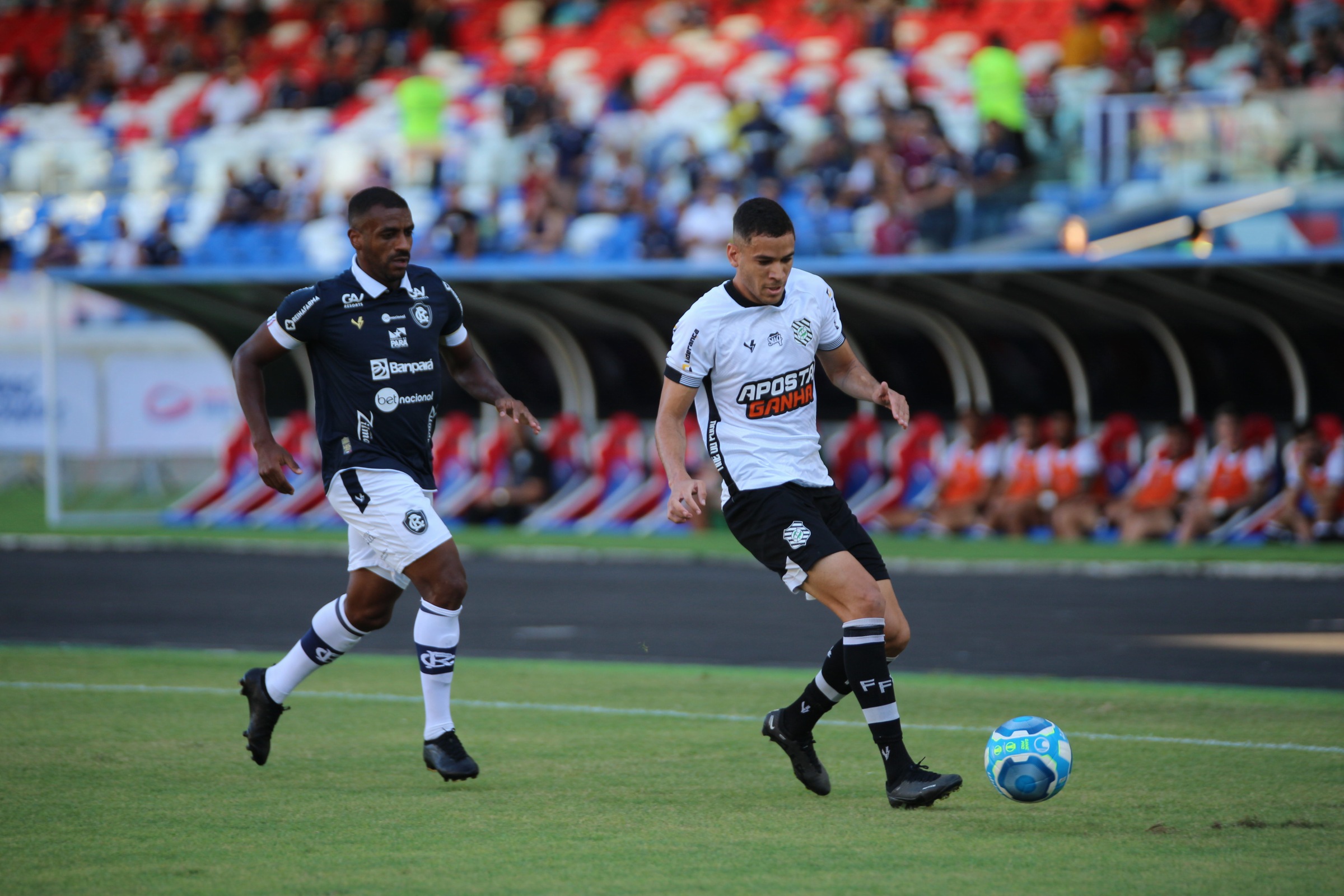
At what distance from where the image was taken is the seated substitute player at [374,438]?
21.6 feet

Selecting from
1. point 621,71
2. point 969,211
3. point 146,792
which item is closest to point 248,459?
point 621,71

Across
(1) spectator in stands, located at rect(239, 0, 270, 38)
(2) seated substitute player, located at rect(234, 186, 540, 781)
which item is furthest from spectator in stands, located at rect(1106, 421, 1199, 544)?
(1) spectator in stands, located at rect(239, 0, 270, 38)

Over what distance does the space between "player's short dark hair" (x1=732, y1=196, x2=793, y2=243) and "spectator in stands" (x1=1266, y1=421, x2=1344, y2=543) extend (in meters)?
13.0

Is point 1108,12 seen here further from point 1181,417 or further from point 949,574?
point 949,574

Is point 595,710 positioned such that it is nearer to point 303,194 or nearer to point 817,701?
point 817,701

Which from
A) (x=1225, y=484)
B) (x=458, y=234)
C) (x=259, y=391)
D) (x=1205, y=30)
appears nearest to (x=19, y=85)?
(x=458, y=234)

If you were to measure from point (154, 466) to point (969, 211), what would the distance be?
39.8 ft

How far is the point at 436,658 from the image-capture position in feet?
21.7

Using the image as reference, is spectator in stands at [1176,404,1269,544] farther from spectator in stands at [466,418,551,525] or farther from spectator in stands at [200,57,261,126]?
spectator in stands at [200,57,261,126]

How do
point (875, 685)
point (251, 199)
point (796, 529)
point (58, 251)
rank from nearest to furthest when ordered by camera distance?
point (875, 685)
point (796, 529)
point (251, 199)
point (58, 251)

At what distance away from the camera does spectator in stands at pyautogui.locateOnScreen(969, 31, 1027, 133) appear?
68.2 ft

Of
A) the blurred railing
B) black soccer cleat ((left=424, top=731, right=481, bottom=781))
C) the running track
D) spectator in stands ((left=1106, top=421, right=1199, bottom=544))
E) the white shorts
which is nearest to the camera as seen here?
black soccer cleat ((left=424, top=731, right=481, bottom=781))

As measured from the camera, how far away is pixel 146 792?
6.24 meters

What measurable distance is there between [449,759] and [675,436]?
5.00 feet
